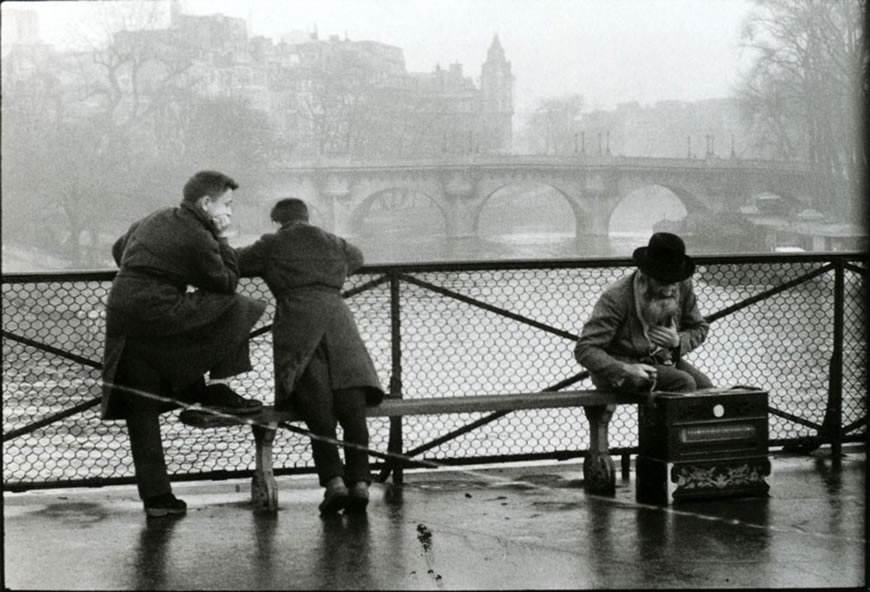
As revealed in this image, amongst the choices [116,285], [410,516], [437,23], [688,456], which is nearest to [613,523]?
[688,456]

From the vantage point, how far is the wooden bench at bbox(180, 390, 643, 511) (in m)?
4.73

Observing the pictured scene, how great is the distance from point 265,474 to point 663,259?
180 cm

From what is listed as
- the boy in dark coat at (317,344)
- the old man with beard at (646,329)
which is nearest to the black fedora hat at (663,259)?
the old man with beard at (646,329)

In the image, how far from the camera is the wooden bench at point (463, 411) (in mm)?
4727

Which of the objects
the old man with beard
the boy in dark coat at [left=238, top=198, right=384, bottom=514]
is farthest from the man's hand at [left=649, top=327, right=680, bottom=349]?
the boy in dark coat at [left=238, top=198, right=384, bottom=514]

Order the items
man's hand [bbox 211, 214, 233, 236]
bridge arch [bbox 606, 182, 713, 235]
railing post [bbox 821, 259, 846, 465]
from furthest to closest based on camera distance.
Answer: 1. bridge arch [bbox 606, 182, 713, 235]
2. railing post [bbox 821, 259, 846, 465]
3. man's hand [bbox 211, 214, 233, 236]

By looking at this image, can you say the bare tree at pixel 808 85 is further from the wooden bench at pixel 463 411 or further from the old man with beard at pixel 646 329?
the wooden bench at pixel 463 411

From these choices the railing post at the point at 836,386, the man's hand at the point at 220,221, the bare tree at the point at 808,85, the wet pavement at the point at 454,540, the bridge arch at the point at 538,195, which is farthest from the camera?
the bridge arch at the point at 538,195

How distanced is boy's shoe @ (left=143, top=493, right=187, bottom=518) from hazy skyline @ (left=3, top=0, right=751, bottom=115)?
37.4m

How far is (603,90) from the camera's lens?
48.3 meters

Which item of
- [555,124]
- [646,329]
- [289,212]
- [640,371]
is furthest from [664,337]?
[555,124]

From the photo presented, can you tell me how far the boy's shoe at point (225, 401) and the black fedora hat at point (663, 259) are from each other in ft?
5.31

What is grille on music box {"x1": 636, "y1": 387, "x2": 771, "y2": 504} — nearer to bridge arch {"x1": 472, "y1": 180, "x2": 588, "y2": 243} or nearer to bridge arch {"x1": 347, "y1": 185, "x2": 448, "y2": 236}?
bridge arch {"x1": 347, "y1": 185, "x2": 448, "y2": 236}

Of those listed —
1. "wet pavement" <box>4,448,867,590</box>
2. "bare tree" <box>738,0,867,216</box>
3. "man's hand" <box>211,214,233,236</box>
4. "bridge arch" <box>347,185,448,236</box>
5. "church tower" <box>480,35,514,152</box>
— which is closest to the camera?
"wet pavement" <box>4,448,867,590</box>
